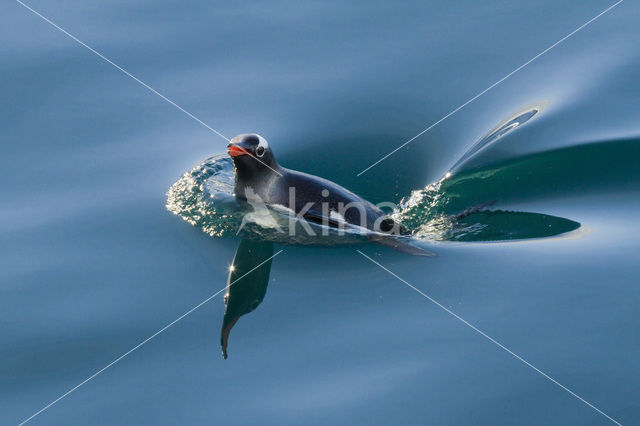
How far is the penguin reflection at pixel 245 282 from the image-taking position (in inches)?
244

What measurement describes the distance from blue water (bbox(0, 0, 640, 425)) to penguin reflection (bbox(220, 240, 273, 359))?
0.08 m

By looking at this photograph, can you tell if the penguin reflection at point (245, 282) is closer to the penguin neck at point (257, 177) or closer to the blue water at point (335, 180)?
the blue water at point (335, 180)

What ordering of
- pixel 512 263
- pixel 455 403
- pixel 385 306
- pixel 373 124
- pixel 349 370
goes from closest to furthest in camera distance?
1. pixel 455 403
2. pixel 349 370
3. pixel 385 306
4. pixel 512 263
5. pixel 373 124

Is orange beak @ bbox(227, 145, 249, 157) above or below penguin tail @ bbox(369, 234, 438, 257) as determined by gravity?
Answer: above

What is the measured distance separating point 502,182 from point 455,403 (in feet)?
12.4

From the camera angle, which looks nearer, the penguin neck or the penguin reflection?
the penguin reflection

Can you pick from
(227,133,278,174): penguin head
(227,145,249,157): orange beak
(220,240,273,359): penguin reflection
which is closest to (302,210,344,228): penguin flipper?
(220,240,273,359): penguin reflection

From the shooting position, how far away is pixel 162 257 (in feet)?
22.9

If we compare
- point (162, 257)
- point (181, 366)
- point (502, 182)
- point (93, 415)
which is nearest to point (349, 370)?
point (181, 366)

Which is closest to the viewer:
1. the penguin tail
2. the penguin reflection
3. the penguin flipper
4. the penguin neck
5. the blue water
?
the blue water

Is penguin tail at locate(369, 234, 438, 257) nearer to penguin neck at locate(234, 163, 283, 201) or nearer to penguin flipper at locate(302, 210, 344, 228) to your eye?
penguin flipper at locate(302, 210, 344, 228)

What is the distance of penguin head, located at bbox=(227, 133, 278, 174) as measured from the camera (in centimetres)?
764

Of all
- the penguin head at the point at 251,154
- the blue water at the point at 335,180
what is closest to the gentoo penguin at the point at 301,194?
the penguin head at the point at 251,154

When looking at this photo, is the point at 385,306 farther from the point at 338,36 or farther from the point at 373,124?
the point at 338,36
